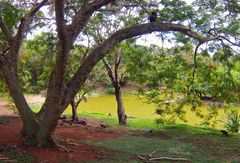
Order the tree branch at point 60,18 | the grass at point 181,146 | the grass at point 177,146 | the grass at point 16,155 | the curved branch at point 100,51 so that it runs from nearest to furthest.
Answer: the tree branch at point 60,18
the grass at point 16,155
the curved branch at point 100,51
the grass at point 177,146
the grass at point 181,146

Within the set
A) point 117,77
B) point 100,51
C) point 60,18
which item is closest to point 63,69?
point 100,51

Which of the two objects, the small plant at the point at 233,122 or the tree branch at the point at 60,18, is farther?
the small plant at the point at 233,122

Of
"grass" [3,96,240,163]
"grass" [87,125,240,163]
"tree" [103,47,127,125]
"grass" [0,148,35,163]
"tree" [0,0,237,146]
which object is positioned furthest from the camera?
"tree" [103,47,127,125]

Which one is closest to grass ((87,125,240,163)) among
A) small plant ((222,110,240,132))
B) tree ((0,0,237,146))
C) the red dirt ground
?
the red dirt ground

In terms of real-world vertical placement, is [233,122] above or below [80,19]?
below

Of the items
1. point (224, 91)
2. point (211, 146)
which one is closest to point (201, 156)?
point (211, 146)

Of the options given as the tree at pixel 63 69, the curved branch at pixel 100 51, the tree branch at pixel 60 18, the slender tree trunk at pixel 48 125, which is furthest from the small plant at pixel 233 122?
the tree branch at pixel 60 18

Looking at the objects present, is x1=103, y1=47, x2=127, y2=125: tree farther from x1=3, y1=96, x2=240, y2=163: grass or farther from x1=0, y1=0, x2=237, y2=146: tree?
x1=0, y1=0, x2=237, y2=146: tree

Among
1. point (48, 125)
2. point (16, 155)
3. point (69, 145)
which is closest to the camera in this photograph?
point (16, 155)

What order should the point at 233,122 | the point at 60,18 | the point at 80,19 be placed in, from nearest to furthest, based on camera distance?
the point at 60,18
the point at 80,19
the point at 233,122

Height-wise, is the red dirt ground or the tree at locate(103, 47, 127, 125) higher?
the tree at locate(103, 47, 127, 125)

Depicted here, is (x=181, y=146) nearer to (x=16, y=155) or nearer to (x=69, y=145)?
(x=69, y=145)

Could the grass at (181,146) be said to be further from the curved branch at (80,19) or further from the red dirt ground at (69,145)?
the curved branch at (80,19)

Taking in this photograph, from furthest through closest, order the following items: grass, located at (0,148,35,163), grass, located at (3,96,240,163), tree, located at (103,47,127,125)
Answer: tree, located at (103,47,127,125) → grass, located at (3,96,240,163) → grass, located at (0,148,35,163)
